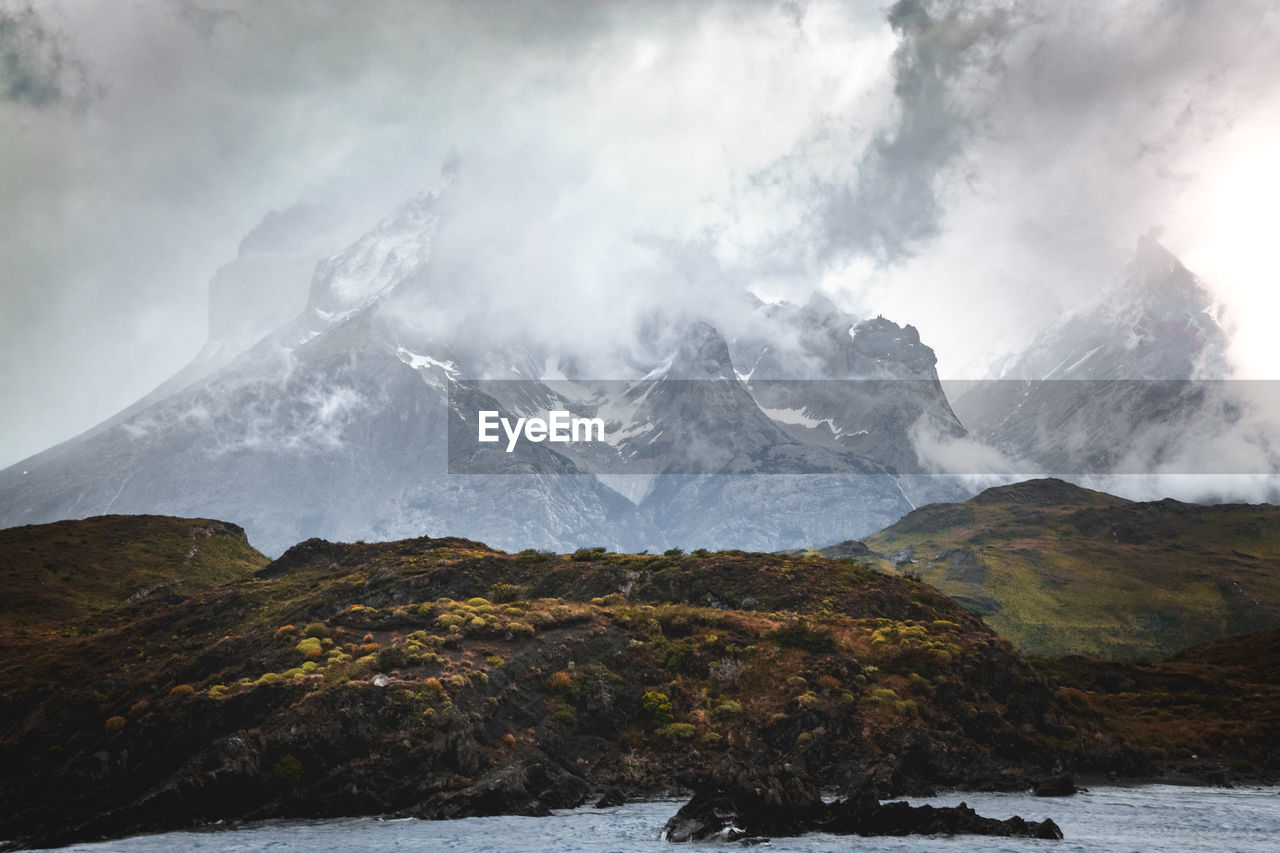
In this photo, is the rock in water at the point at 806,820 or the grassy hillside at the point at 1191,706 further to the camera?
the grassy hillside at the point at 1191,706

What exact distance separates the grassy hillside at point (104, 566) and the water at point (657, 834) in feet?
246

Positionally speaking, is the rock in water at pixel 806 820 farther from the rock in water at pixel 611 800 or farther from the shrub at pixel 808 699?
the shrub at pixel 808 699

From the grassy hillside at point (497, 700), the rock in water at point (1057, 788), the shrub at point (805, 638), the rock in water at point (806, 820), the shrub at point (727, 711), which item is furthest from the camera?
the shrub at point (805, 638)

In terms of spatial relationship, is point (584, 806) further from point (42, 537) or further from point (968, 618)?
point (42, 537)

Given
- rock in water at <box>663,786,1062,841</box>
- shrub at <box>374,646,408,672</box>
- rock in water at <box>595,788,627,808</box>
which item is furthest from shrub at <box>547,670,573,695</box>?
rock in water at <box>663,786,1062,841</box>

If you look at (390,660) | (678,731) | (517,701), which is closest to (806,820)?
(678,731)

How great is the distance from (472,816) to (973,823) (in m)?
37.5

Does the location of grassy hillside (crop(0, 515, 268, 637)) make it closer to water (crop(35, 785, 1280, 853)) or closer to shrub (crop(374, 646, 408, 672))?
shrub (crop(374, 646, 408, 672))

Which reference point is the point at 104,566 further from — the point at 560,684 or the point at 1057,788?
the point at 1057,788

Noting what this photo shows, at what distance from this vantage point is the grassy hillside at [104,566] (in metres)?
140

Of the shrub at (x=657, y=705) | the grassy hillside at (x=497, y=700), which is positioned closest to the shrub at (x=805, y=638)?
the grassy hillside at (x=497, y=700)

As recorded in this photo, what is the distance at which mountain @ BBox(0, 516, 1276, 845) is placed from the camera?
7338cm

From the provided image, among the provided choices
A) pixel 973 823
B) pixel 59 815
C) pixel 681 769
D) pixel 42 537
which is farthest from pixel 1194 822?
pixel 42 537

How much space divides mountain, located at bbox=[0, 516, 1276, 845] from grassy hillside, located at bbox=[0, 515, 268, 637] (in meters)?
20.2
